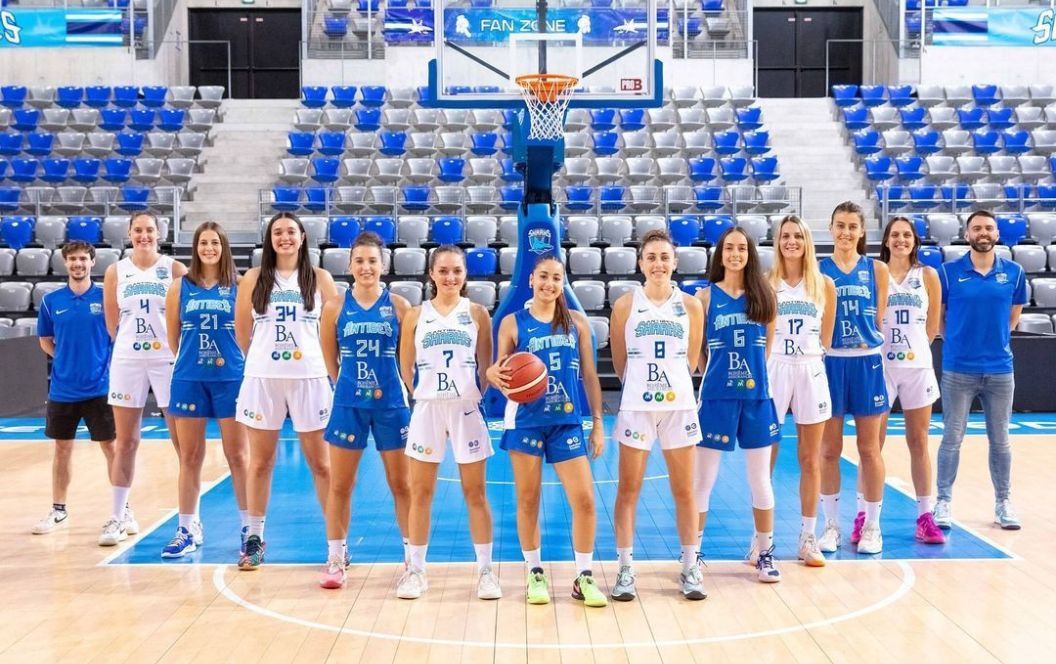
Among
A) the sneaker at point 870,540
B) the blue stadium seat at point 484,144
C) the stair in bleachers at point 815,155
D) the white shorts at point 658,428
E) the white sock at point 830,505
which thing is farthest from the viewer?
the stair in bleachers at point 815,155

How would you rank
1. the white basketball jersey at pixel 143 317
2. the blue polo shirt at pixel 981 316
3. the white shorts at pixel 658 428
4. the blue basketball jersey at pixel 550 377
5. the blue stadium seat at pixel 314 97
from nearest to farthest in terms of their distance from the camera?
the blue basketball jersey at pixel 550 377, the white shorts at pixel 658 428, the white basketball jersey at pixel 143 317, the blue polo shirt at pixel 981 316, the blue stadium seat at pixel 314 97

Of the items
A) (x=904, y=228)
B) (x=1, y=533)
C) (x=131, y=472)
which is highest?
(x=904, y=228)

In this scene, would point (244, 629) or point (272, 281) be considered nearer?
point (244, 629)

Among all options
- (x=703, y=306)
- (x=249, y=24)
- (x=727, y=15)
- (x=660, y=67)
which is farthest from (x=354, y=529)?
(x=249, y=24)

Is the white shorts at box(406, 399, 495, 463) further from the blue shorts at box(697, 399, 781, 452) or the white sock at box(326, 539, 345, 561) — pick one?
the blue shorts at box(697, 399, 781, 452)

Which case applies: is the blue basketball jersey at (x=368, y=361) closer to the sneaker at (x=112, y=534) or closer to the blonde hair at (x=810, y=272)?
the sneaker at (x=112, y=534)

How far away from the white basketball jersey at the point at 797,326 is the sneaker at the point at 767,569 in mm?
976

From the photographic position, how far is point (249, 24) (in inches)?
862

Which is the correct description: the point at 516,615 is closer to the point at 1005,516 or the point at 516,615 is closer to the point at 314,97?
the point at 1005,516

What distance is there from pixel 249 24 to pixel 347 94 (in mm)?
5037

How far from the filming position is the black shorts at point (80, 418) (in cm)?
651

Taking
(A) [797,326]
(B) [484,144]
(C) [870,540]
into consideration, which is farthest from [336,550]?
(B) [484,144]

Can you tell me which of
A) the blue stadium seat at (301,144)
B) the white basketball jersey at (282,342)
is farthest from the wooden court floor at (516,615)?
the blue stadium seat at (301,144)

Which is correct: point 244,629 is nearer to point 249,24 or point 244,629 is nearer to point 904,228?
point 904,228
